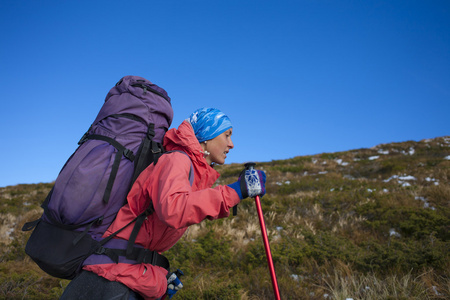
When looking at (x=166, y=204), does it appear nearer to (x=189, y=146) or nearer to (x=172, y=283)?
(x=189, y=146)

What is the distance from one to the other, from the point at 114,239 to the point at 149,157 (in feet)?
1.94

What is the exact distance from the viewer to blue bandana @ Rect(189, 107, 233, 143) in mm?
2543

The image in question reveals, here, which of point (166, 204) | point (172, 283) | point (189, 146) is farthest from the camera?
point (172, 283)

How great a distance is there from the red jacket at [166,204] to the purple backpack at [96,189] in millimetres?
67

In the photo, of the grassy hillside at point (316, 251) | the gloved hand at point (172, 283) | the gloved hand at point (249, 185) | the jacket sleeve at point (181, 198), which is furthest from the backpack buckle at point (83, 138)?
the grassy hillside at point (316, 251)

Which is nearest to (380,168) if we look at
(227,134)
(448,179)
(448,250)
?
(448,179)

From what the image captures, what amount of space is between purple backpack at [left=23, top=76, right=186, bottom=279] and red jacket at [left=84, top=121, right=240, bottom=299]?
7 cm

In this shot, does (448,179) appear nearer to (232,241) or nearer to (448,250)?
(448,250)

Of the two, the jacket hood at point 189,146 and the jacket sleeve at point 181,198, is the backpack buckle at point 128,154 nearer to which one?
the jacket sleeve at point 181,198

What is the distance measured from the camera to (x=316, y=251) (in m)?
4.98

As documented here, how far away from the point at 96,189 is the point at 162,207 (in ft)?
1.50

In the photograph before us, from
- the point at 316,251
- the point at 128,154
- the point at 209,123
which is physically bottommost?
the point at 316,251

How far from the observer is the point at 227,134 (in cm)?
265

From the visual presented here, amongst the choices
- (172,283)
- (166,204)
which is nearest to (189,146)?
(166,204)
